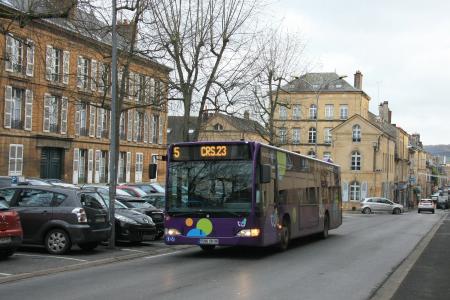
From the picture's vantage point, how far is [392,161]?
8631 cm

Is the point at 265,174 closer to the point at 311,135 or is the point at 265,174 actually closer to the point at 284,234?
the point at 284,234

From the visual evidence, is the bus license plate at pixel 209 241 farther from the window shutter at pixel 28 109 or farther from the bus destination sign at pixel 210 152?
the window shutter at pixel 28 109

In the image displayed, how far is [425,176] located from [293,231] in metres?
126

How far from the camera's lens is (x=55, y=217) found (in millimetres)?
14602

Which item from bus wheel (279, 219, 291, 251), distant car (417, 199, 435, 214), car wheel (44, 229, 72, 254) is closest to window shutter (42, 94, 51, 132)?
bus wheel (279, 219, 291, 251)

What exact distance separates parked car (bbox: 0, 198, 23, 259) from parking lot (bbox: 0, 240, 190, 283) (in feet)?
1.36

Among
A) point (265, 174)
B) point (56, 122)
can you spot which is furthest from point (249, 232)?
point (56, 122)

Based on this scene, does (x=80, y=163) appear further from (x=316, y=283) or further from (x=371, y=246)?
(x=316, y=283)

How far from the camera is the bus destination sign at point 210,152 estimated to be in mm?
15375

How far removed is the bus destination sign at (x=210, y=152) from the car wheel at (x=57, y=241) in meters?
3.28

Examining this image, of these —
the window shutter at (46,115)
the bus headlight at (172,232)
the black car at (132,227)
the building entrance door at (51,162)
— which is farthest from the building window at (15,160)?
the bus headlight at (172,232)

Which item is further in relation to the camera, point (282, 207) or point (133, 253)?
point (282, 207)

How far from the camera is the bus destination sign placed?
15375 mm

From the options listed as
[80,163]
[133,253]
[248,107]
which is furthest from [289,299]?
[80,163]
